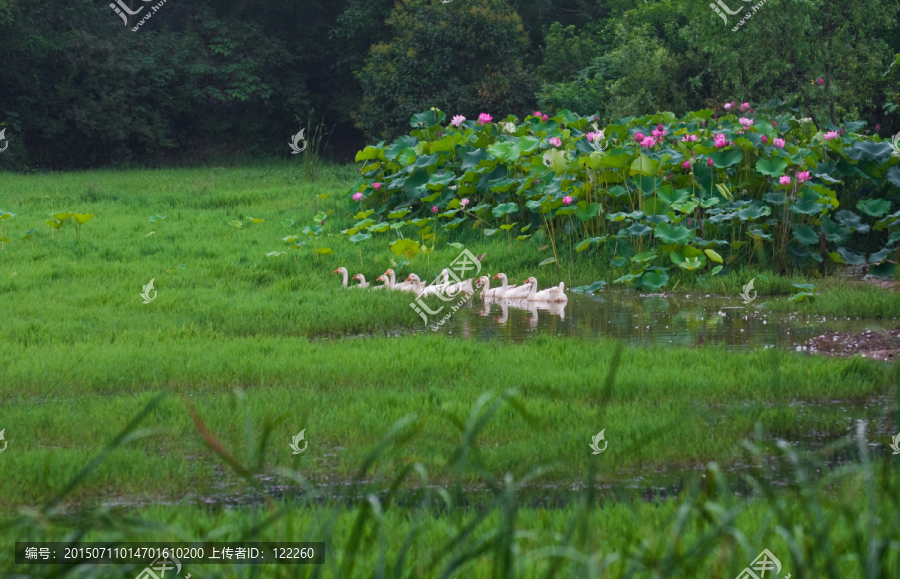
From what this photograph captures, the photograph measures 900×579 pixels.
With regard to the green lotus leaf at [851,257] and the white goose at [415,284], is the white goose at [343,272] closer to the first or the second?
the white goose at [415,284]

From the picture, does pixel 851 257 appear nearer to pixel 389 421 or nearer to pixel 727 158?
pixel 727 158

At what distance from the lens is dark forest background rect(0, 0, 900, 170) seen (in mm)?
16688

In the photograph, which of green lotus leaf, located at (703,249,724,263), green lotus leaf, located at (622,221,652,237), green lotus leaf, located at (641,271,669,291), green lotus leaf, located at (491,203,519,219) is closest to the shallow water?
green lotus leaf, located at (641,271,669,291)

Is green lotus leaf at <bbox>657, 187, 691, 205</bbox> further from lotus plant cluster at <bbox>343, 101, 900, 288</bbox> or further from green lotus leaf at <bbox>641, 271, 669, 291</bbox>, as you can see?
green lotus leaf at <bbox>641, 271, 669, 291</bbox>

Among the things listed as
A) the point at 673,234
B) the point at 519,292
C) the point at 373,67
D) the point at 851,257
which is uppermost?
the point at 373,67

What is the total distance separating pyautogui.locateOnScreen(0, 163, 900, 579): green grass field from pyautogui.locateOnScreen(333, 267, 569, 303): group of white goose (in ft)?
1.46

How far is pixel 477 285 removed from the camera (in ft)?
29.4

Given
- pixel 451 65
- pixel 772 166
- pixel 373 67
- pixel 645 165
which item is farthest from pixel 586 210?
pixel 373 67

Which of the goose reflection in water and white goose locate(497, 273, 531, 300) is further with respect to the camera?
white goose locate(497, 273, 531, 300)

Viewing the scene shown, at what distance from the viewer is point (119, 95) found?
26.4 m

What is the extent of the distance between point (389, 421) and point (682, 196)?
5.68 m

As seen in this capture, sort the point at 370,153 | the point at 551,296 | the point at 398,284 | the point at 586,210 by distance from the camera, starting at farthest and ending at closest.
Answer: the point at 370,153
the point at 586,210
the point at 398,284
the point at 551,296

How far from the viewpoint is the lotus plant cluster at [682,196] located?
910 cm

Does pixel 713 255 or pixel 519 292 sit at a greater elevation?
pixel 713 255
